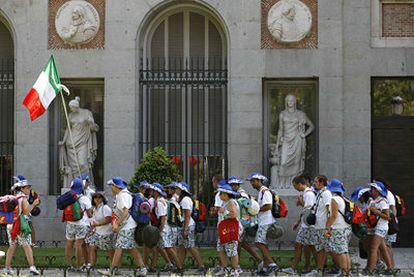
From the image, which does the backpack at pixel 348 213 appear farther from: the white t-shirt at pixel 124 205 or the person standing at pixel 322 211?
the white t-shirt at pixel 124 205

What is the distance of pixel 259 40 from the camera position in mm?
25500

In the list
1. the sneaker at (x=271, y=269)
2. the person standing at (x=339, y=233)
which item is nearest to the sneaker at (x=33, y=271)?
the sneaker at (x=271, y=269)

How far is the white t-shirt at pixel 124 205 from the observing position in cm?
1841

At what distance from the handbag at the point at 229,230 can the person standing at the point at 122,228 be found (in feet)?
4.96

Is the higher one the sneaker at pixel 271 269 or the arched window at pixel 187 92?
the arched window at pixel 187 92

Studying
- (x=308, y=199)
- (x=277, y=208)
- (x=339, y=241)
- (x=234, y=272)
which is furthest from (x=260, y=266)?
(x=339, y=241)

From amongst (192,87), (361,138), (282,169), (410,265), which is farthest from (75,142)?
(410,265)

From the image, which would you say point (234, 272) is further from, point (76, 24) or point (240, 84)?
point (76, 24)

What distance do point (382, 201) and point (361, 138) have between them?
20.5 ft

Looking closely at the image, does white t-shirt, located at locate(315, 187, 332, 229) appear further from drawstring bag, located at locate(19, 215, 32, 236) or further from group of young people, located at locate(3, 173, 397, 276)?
drawstring bag, located at locate(19, 215, 32, 236)

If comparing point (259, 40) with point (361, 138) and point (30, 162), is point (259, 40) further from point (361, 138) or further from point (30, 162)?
point (30, 162)

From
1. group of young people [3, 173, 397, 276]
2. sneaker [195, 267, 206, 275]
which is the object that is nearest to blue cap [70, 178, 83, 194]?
group of young people [3, 173, 397, 276]

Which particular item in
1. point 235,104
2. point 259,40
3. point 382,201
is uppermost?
point 259,40

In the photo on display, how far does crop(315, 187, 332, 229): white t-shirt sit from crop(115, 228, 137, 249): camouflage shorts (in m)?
3.33
